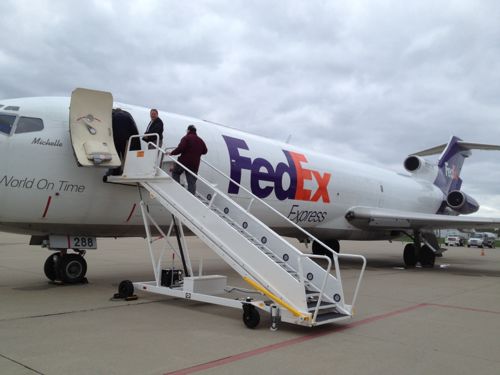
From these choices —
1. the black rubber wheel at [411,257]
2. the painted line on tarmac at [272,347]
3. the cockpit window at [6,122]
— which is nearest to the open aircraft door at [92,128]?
the cockpit window at [6,122]

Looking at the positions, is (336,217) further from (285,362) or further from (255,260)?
(285,362)

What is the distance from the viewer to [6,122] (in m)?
8.16

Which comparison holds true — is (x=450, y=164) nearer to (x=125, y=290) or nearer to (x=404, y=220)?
(x=404, y=220)

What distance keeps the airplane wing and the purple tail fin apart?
667cm

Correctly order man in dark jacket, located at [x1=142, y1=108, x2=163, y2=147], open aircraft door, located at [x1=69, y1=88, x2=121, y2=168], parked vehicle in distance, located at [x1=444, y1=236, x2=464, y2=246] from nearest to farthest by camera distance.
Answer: open aircraft door, located at [x1=69, y1=88, x2=121, y2=168], man in dark jacket, located at [x1=142, y1=108, x2=163, y2=147], parked vehicle in distance, located at [x1=444, y1=236, x2=464, y2=246]

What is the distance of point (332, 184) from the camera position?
15.2 metres

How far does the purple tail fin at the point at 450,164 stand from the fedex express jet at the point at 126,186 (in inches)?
219

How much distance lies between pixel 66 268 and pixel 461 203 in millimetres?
17805

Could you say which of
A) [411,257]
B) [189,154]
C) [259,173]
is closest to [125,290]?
[189,154]

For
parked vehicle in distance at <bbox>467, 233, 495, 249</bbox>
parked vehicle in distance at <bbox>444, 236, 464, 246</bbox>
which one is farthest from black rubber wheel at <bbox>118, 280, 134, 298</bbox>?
parked vehicle in distance at <bbox>444, 236, 464, 246</bbox>

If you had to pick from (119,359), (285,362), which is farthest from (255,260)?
(119,359)

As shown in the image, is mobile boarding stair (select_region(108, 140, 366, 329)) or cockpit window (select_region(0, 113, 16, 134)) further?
cockpit window (select_region(0, 113, 16, 134))

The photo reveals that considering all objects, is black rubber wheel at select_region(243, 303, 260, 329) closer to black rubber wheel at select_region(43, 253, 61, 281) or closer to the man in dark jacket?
the man in dark jacket

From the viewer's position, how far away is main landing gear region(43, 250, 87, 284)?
9.47m
